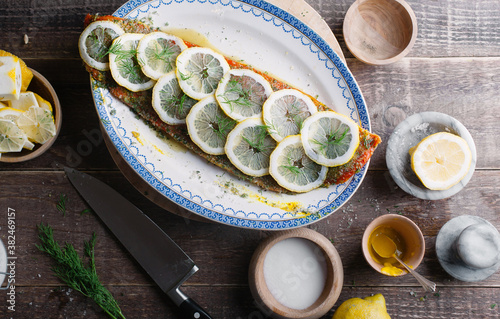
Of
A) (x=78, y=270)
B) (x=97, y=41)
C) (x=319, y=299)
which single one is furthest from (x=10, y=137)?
(x=319, y=299)

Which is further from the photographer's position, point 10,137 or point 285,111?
point 285,111

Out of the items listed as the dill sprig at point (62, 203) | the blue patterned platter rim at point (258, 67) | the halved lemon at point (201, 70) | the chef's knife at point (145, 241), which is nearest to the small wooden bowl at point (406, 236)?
the blue patterned platter rim at point (258, 67)

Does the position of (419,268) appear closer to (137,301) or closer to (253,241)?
(253,241)


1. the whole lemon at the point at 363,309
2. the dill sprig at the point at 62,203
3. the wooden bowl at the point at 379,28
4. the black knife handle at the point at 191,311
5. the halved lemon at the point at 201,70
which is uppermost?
the wooden bowl at the point at 379,28

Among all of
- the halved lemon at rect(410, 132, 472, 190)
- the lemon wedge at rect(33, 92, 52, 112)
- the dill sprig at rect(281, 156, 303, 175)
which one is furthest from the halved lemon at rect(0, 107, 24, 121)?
the halved lemon at rect(410, 132, 472, 190)

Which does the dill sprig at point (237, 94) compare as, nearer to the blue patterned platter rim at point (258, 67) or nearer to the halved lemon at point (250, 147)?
the halved lemon at point (250, 147)

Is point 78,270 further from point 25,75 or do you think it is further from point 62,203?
point 25,75

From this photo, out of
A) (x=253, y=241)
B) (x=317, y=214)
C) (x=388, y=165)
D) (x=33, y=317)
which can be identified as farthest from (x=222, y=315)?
(x=388, y=165)
